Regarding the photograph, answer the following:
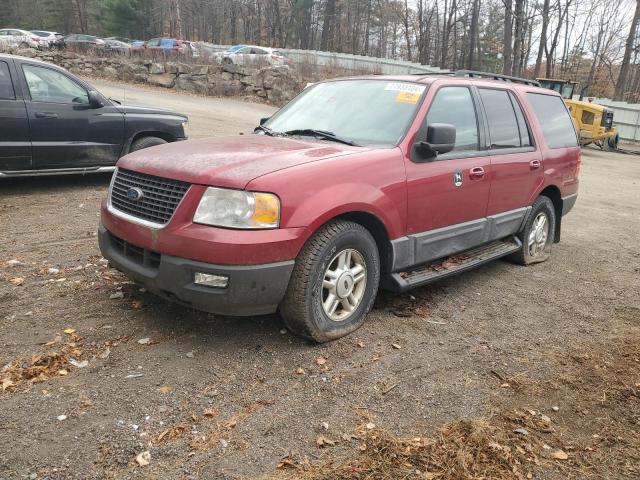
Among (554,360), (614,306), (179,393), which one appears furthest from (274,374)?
(614,306)

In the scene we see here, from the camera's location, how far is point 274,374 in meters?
3.33

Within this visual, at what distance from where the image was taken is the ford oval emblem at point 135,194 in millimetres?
3570

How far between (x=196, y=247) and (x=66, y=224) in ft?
12.3

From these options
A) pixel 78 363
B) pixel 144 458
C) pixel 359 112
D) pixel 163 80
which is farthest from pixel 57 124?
pixel 163 80

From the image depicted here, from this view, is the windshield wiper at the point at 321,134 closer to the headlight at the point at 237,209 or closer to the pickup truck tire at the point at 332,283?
the pickup truck tire at the point at 332,283

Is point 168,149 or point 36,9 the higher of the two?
point 36,9

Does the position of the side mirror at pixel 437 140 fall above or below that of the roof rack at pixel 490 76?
below

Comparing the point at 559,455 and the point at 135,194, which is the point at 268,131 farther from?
the point at 559,455

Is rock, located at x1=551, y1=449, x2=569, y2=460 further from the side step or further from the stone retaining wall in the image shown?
the stone retaining wall

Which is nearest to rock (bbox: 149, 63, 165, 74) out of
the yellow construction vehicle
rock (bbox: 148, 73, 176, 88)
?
rock (bbox: 148, 73, 176, 88)

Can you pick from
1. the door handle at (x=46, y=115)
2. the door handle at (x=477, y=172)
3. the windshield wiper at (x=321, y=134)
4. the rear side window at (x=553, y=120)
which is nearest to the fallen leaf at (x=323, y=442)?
the windshield wiper at (x=321, y=134)

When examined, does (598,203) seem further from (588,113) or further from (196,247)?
(588,113)

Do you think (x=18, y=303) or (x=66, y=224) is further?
(x=66, y=224)

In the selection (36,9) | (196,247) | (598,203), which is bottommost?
(598,203)
